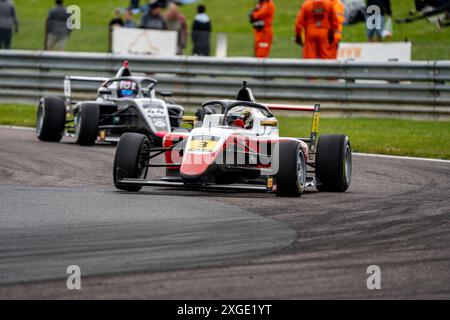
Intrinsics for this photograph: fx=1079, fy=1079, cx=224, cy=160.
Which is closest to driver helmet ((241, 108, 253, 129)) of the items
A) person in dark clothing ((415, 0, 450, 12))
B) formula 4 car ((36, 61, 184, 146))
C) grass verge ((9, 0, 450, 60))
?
formula 4 car ((36, 61, 184, 146))

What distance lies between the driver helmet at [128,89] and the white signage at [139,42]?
7.05 metres

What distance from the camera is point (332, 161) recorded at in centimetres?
1159

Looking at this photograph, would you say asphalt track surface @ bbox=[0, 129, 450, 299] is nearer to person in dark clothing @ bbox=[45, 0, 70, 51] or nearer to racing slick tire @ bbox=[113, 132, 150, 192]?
racing slick tire @ bbox=[113, 132, 150, 192]

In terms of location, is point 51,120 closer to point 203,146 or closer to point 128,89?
point 128,89

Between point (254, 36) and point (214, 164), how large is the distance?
1423 cm

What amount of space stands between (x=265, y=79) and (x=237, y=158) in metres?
10.7

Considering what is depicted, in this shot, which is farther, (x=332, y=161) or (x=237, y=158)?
(x=332, y=161)

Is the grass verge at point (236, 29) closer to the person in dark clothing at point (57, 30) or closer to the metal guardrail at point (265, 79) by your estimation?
the person in dark clothing at point (57, 30)

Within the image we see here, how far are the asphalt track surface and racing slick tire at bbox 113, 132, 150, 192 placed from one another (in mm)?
180

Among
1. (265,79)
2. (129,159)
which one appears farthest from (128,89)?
(129,159)

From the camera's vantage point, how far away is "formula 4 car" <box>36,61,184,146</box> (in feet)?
54.4
